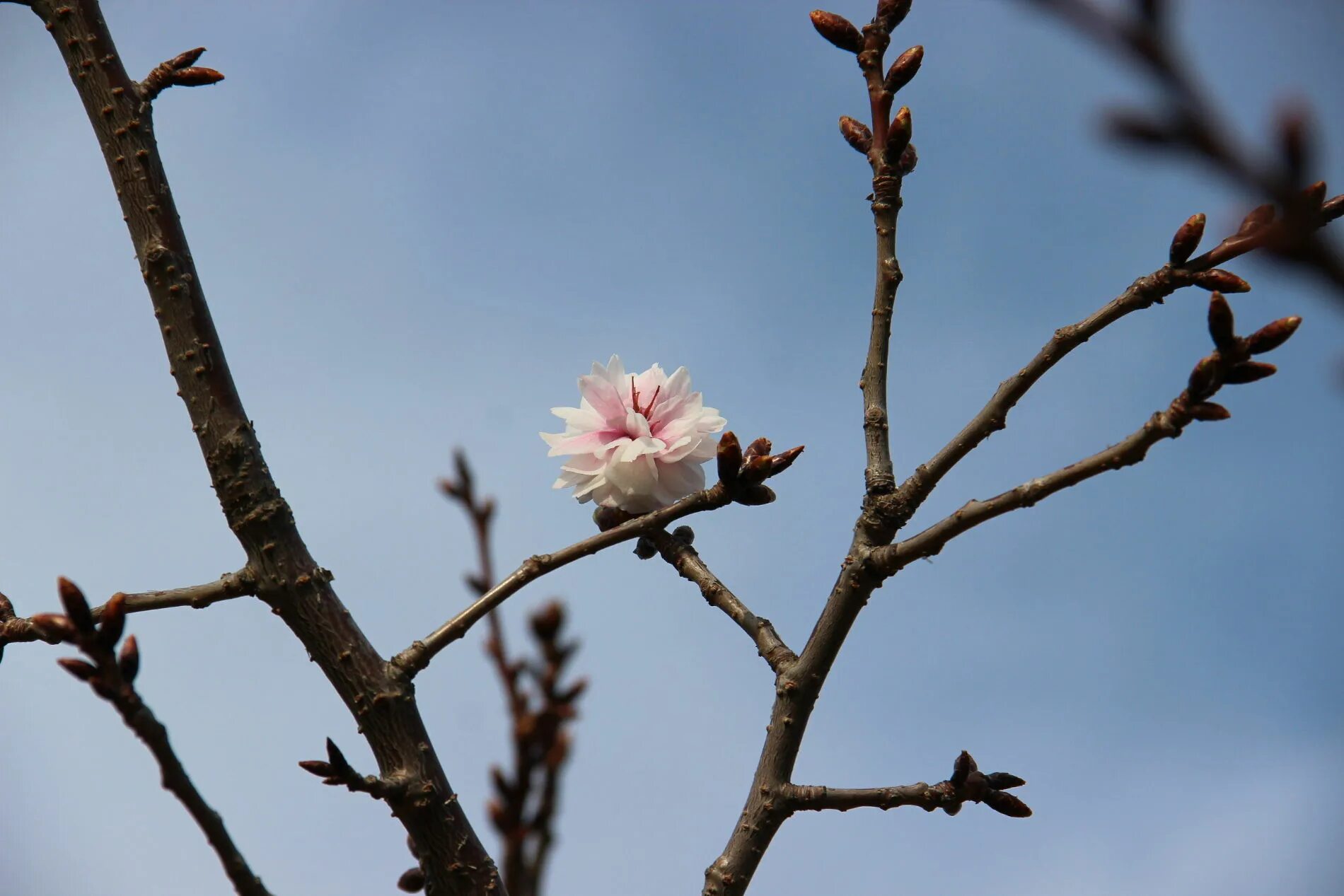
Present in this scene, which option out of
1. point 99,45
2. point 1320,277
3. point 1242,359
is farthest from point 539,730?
point 99,45

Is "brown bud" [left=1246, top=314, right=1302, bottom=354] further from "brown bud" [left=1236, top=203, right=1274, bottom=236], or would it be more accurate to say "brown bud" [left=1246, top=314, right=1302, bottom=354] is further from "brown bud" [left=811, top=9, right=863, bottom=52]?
"brown bud" [left=811, top=9, right=863, bottom=52]

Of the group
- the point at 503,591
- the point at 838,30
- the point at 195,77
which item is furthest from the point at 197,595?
the point at 838,30

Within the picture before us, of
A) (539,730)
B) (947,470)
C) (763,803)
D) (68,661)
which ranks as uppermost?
(947,470)

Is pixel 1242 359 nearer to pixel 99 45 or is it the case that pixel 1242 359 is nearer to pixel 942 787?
pixel 942 787

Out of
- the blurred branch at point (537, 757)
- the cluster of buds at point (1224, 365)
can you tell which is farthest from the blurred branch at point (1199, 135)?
the cluster of buds at point (1224, 365)

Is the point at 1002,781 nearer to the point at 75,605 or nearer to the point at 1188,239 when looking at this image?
the point at 1188,239

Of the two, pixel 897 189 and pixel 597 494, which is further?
pixel 597 494

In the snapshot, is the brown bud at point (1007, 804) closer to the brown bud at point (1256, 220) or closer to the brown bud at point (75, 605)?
the brown bud at point (1256, 220)
